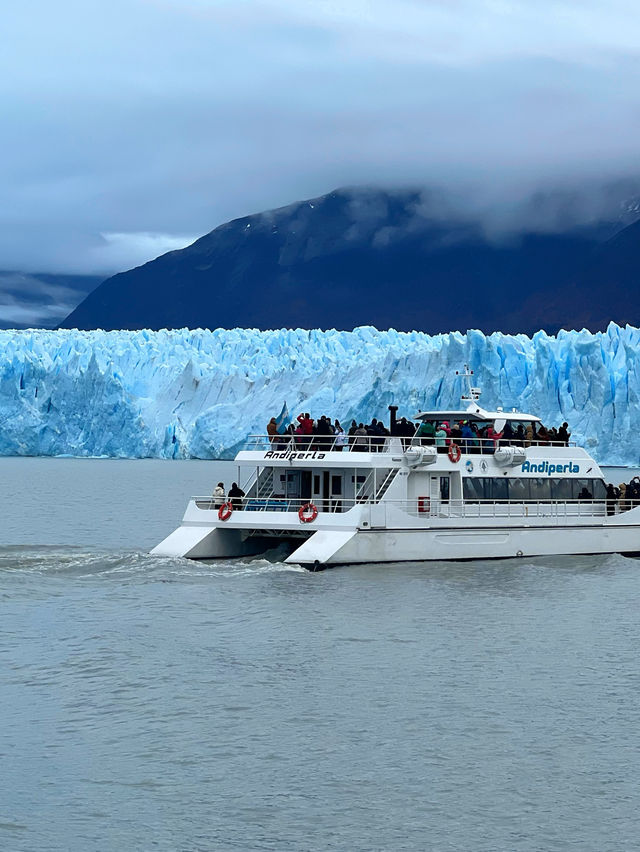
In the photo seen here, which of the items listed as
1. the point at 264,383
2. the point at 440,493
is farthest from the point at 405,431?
the point at 264,383

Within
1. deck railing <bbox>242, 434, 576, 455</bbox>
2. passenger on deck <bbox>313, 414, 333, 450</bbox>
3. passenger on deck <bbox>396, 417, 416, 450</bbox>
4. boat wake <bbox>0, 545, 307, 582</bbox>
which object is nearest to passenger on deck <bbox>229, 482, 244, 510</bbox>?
deck railing <bbox>242, 434, 576, 455</bbox>

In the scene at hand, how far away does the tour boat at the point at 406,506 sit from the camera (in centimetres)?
2631

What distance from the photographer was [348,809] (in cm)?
1290

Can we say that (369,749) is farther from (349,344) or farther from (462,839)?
(349,344)

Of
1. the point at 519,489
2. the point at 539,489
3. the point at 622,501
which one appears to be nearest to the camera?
the point at 519,489

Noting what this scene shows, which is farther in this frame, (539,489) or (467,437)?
(539,489)

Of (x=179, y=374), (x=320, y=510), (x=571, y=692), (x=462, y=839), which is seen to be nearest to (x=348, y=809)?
(x=462, y=839)

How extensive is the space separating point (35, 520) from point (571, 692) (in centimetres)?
3114

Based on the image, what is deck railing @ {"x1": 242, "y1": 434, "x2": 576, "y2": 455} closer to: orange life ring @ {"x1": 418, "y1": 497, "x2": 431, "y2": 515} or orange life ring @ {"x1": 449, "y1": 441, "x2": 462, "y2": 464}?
orange life ring @ {"x1": 449, "y1": 441, "x2": 462, "y2": 464}

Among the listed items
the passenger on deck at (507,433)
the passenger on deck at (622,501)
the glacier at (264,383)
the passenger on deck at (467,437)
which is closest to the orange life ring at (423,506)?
the passenger on deck at (467,437)

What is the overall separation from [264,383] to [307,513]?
54278 mm

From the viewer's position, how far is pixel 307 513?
2638 cm

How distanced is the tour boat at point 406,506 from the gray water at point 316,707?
2.34ft

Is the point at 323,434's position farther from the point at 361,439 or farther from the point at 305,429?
the point at 361,439
